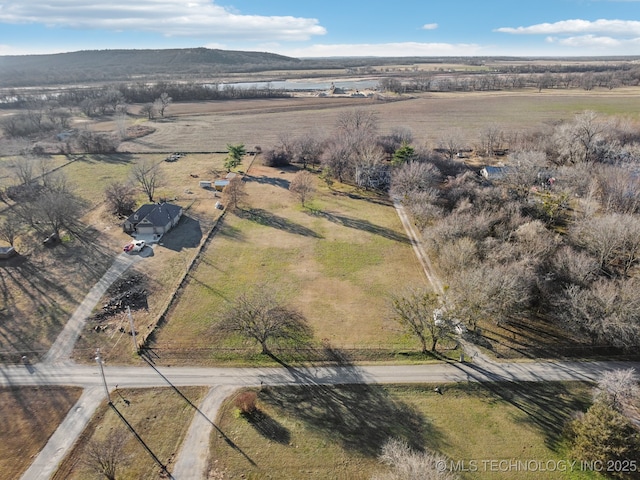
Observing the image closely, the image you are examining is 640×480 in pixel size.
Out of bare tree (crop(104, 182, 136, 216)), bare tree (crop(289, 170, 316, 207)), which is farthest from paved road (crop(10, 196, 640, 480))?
bare tree (crop(289, 170, 316, 207))

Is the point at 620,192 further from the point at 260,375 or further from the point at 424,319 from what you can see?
the point at 260,375

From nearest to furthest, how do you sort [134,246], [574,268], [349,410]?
[349,410] → [574,268] → [134,246]

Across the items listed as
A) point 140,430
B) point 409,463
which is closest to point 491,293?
point 409,463

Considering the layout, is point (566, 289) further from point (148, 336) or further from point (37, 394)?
point (37, 394)

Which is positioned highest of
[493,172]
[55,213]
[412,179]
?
[412,179]

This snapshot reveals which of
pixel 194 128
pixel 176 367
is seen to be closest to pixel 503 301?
pixel 176 367
